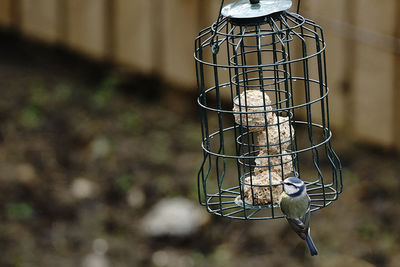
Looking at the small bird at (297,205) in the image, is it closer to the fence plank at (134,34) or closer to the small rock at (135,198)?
the small rock at (135,198)

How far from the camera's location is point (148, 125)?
7.27 meters

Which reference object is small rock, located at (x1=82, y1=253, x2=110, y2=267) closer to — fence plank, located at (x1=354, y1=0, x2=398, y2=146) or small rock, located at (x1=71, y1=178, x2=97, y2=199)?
small rock, located at (x1=71, y1=178, x2=97, y2=199)

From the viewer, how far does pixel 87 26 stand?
25.0 ft

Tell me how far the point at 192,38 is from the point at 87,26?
3.93 ft

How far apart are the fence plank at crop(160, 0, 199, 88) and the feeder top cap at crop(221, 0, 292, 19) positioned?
3.61 m

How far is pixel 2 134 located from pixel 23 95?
63 cm

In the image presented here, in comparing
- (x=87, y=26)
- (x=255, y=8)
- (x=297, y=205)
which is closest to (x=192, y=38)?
(x=87, y=26)

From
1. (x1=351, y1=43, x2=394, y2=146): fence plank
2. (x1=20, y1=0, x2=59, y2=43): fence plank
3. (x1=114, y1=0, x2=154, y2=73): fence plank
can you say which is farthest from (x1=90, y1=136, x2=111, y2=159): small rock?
(x1=351, y1=43, x2=394, y2=146): fence plank

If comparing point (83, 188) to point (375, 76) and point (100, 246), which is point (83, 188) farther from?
point (375, 76)

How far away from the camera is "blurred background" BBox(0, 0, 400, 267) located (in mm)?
5926

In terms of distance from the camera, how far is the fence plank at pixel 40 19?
7742mm

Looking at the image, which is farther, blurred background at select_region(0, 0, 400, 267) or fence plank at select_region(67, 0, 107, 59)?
fence plank at select_region(67, 0, 107, 59)

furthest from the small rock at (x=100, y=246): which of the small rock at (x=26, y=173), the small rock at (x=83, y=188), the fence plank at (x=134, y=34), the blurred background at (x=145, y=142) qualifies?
the fence plank at (x=134, y=34)

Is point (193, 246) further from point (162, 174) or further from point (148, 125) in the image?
point (148, 125)
